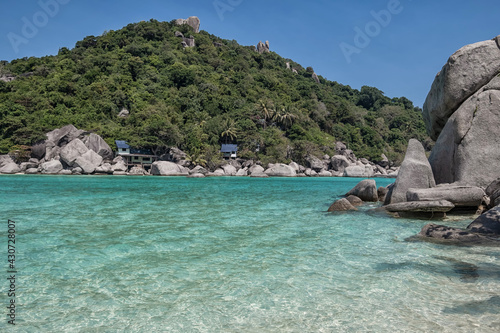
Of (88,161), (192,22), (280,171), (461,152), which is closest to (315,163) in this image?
(280,171)

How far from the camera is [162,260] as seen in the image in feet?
19.9

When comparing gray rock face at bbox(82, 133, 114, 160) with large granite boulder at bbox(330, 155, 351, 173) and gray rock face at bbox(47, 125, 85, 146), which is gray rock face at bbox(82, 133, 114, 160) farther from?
large granite boulder at bbox(330, 155, 351, 173)

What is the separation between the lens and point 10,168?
153ft

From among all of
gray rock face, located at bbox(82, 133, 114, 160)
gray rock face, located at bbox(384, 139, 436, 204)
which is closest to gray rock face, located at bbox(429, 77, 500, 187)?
gray rock face, located at bbox(384, 139, 436, 204)

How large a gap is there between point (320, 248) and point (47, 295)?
5235mm

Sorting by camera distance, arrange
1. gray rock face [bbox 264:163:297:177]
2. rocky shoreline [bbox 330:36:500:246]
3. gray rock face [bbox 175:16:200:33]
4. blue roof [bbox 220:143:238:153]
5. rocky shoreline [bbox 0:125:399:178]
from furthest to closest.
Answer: gray rock face [bbox 175:16:200:33]
blue roof [bbox 220:143:238:153]
gray rock face [bbox 264:163:297:177]
rocky shoreline [bbox 0:125:399:178]
rocky shoreline [bbox 330:36:500:246]

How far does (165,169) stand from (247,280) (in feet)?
156

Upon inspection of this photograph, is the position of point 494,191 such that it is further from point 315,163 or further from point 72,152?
point 315,163

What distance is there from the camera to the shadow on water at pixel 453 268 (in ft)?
16.5

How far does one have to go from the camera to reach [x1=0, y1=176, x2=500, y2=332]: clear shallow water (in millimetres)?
3648

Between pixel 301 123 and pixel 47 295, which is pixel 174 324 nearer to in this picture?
pixel 47 295

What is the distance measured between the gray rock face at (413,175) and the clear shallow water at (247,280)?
12.5 feet

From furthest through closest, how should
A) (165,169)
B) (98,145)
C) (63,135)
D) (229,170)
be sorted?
(229,170) → (63,135) → (98,145) → (165,169)

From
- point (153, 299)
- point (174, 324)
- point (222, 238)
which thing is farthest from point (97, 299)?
point (222, 238)
